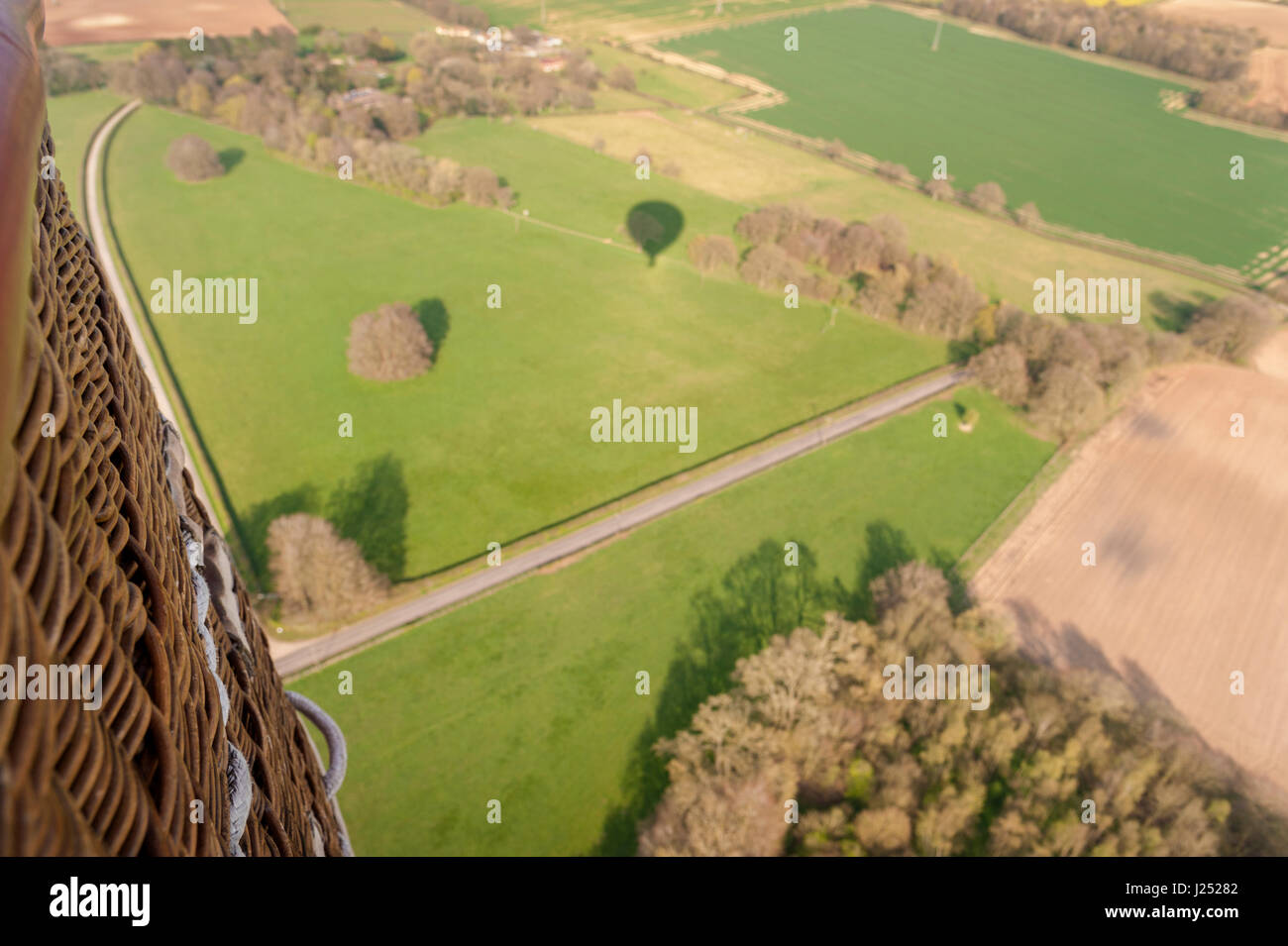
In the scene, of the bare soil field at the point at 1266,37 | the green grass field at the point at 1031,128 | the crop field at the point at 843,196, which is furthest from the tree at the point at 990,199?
the bare soil field at the point at 1266,37

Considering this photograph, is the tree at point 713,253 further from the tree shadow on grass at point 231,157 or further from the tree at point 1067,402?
the tree shadow on grass at point 231,157

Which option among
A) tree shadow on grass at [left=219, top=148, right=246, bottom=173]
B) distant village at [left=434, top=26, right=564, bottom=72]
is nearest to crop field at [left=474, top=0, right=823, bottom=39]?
distant village at [left=434, top=26, right=564, bottom=72]

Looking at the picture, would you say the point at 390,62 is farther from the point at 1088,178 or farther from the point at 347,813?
the point at 347,813

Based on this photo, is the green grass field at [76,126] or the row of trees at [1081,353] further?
the green grass field at [76,126]

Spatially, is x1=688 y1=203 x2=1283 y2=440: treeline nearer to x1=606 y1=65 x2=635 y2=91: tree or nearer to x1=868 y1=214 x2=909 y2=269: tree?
x1=868 y1=214 x2=909 y2=269: tree
